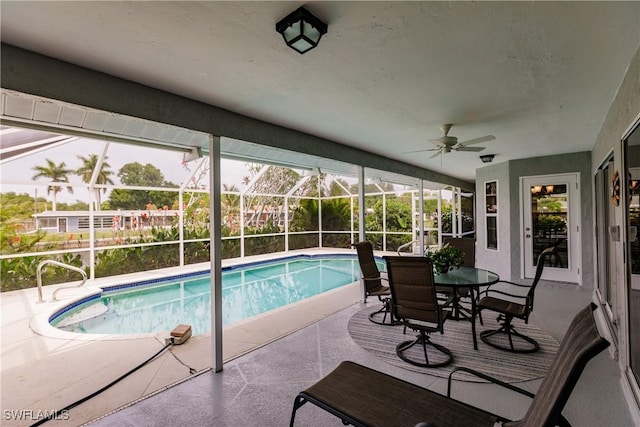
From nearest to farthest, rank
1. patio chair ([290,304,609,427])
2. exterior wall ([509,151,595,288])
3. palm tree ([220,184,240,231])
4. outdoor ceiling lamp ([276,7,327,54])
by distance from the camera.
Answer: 1. patio chair ([290,304,609,427])
2. outdoor ceiling lamp ([276,7,327,54])
3. exterior wall ([509,151,595,288])
4. palm tree ([220,184,240,231])

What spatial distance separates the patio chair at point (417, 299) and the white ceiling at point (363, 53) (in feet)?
5.46

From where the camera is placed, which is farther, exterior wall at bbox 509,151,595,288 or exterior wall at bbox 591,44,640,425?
exterior wall at bbox 509,151,595,288

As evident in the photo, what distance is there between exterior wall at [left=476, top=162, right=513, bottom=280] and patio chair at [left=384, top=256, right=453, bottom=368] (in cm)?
438

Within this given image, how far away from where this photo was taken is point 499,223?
691 centimetres

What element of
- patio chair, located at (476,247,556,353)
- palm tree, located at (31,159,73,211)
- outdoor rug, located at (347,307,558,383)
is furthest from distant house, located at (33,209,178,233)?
patio chair, located at (476,247,556,353)

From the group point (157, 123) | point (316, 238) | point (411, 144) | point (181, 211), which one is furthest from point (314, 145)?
point (316, 238)

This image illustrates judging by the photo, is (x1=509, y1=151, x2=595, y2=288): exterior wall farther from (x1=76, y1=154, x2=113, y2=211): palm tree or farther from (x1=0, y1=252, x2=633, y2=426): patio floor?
(x1=76, y1=154, x2=113, y2=211): palm tree

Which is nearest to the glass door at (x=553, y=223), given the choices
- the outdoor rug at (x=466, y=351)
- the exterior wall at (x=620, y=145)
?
the outdoor rug at (x=466, y=351)

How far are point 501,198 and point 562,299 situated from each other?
96.2 inches

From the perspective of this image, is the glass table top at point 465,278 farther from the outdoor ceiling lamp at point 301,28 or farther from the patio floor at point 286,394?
the outdoor ceiling lamp at point 301,28

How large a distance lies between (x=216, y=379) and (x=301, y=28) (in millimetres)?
2957

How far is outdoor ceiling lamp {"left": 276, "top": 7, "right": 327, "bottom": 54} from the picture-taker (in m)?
1.65

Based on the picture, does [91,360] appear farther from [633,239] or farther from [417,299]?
[633,239]

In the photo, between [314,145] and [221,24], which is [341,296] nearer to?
[314,145]
